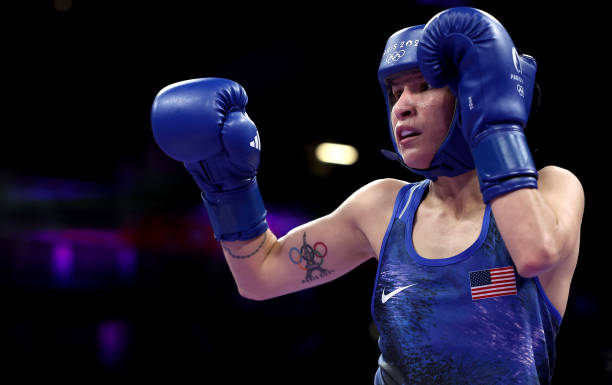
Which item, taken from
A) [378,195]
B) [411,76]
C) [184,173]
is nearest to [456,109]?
[411,76]

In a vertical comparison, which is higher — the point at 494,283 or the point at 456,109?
the point at 456,109

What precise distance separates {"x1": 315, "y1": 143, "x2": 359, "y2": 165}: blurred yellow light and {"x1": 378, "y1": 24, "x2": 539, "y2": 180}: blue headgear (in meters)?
5.51

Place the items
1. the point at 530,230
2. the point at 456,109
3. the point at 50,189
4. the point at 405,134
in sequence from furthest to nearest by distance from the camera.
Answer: the point at 50,189
the point at 405,134
the point at 456,109
the point at 530,230

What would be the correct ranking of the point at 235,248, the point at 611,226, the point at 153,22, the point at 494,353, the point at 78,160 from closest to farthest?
1. the point at 494,353
2. the point at 235,248
3. the point at 153,22
4. the point at 611,226
5. the point at 78,160

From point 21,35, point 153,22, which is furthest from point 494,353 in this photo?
point 21,35

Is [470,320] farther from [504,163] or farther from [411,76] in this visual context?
[411,76]

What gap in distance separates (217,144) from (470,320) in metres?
0.84

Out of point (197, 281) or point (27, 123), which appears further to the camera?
point (197, 281)

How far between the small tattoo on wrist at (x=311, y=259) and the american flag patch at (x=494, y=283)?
0.55m

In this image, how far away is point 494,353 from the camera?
1396 millimetres

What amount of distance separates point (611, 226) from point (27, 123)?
595 cm

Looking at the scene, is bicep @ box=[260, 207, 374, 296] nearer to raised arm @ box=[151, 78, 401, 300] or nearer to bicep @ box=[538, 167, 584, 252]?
raised arm @ box=[151, 78, 401, 300]

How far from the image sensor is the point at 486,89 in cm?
130

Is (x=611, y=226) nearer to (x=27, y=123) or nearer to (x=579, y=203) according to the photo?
(x=579, y=203)
